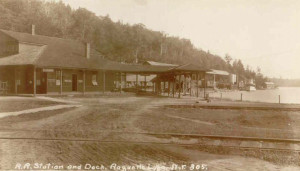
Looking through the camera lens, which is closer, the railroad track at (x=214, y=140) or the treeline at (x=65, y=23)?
the railroad track at (x=214, y=140)

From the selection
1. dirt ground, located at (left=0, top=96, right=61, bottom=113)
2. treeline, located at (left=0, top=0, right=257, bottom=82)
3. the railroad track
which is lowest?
the railroad track

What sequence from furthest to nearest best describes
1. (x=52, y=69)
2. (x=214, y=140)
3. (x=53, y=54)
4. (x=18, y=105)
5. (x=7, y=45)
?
(x=7, y=45) < (x=53, y=54) < (x=52, y=69) < (x=18, y=105) < (x=214, y=140)

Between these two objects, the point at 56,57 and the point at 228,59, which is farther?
the point at 228,59

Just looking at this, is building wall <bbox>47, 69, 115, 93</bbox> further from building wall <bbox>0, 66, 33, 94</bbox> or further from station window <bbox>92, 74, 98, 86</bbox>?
building wall <bbox>0, 66, 33, 94</bbox>

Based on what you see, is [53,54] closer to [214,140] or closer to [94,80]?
[94,80]

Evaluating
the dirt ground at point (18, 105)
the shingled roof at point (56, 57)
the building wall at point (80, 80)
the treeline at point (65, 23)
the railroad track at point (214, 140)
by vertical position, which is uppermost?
the treeline at point (65, 23)

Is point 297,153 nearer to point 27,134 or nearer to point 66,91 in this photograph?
point 27,134

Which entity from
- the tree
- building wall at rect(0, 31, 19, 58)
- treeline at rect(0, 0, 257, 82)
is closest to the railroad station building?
building wall at rect(0, 31, 19, 58)

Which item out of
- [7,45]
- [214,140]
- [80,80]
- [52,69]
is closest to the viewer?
[214,140]

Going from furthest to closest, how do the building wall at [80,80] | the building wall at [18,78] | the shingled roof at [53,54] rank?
the building wall at [80,80] < the building wall at [18,78] < the shingled roof at [53,54]

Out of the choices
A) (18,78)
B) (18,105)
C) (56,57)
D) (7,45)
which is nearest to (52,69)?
(56,57)

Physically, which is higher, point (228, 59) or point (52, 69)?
point (228, 59)

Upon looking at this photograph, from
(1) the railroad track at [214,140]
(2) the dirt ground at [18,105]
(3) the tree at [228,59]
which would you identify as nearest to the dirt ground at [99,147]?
(1) the railroad track at [214,140]

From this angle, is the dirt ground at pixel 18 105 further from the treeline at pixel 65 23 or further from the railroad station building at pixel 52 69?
the treeline at pixel 65 23
